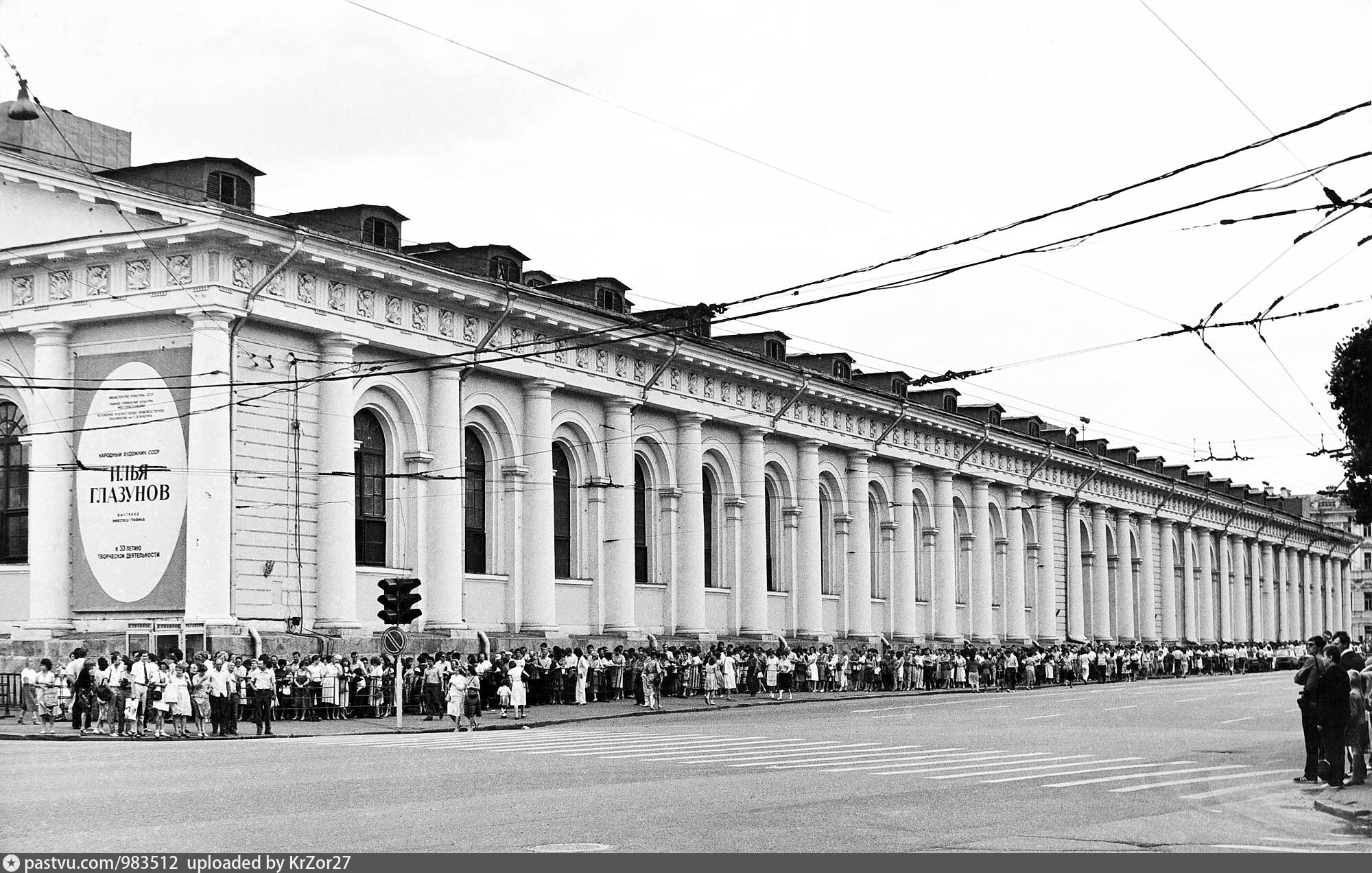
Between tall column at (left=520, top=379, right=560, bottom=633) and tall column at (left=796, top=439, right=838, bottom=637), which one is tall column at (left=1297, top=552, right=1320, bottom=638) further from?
tall column at (left=520, top=379, right=560, bottom=633)

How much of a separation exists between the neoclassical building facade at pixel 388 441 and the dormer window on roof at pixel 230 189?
0.34ft

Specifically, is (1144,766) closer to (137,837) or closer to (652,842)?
(652,842)

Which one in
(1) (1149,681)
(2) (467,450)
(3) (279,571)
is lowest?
(1) (1149,681)

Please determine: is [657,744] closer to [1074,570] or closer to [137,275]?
[137,275]

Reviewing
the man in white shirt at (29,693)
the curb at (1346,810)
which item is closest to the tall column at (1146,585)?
the man in white shirt at (29,693)

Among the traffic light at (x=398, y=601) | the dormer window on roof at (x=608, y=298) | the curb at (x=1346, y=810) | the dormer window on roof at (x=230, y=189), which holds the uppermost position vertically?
the dormer window on roof at (x=230, y=189)

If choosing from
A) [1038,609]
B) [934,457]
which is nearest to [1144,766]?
[934,457]

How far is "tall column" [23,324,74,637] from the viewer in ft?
122

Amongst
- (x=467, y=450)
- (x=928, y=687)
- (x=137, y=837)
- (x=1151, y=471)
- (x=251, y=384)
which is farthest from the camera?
(x=1151, y=471)

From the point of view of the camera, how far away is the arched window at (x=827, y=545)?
206 ft

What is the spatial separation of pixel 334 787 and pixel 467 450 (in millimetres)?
27778

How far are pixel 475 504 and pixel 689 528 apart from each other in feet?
33.2

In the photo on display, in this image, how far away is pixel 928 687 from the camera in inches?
2349

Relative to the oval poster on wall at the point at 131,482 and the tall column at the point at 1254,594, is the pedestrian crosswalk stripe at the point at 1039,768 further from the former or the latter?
the tall column at the point at 1254,594
